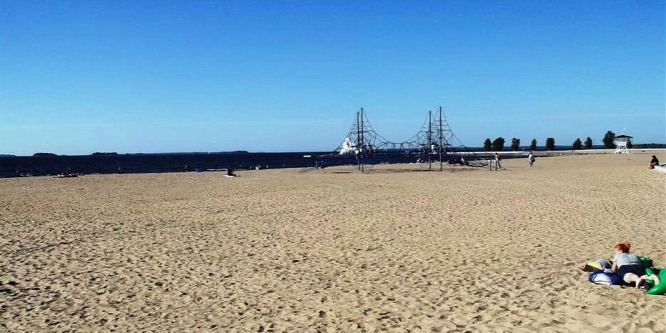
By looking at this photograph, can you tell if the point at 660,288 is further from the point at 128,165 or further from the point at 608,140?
the point at 608,140

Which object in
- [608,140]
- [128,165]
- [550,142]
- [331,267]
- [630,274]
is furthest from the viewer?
[550,142]

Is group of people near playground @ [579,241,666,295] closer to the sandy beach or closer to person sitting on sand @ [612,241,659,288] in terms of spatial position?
person sitting on sand @ [612,241,659,288]

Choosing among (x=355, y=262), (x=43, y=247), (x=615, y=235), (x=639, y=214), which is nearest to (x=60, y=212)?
(x=43, y=247)

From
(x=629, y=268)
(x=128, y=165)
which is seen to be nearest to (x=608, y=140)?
(x=128, y=165)

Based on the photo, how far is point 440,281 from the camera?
25.1 feet

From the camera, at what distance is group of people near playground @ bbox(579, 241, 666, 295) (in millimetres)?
6543

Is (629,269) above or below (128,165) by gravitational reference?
below

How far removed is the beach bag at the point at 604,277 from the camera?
6.97 metres

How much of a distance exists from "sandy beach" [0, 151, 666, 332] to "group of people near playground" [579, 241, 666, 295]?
16 centimetres

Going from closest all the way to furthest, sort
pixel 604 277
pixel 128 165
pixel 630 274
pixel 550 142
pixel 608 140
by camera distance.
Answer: pixel 630 274, pixel 604 277, pixel 128 165, pixel 608 140, pixel 550 142

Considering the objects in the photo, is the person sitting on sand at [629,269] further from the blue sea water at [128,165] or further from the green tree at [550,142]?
the green tree at [550,142]

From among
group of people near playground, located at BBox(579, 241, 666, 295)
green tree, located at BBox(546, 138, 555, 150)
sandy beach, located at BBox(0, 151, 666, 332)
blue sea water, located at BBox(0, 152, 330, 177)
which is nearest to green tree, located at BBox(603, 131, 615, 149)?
green tree, located at BBox(546, 138, 555, 150)

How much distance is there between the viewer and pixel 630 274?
6.88 meters

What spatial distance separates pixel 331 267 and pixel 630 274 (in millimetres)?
4847
